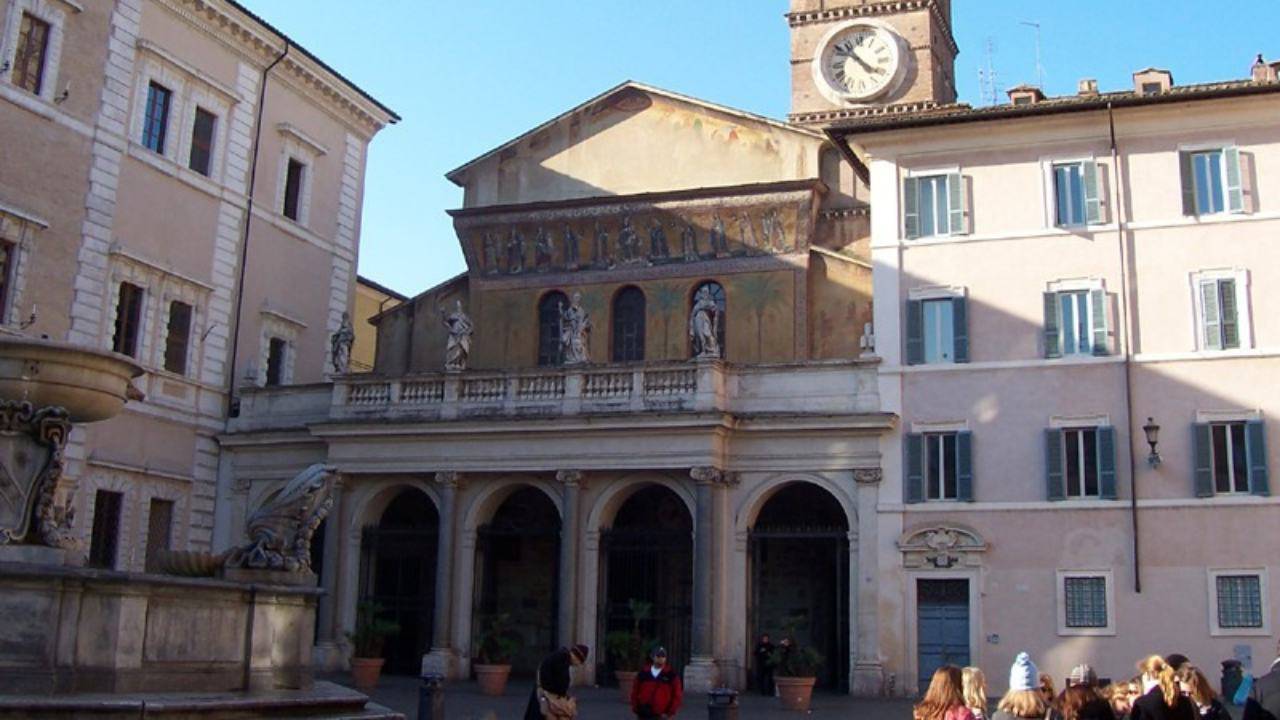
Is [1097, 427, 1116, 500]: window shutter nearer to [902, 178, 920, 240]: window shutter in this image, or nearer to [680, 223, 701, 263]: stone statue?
[902, 178, 920, 240]: window shutter

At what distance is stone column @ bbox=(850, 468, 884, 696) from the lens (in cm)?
2539

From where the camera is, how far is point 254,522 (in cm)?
1409

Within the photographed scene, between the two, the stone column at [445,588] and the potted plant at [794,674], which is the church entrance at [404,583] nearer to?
the stone column at [445,588]

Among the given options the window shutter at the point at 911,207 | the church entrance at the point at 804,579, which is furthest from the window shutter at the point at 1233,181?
the church entrance at the point at 804,579

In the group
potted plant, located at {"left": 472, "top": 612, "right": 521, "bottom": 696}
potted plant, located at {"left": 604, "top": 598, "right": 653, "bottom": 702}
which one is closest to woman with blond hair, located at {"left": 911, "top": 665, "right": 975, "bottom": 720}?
potted plant, located at {"left": 604, "top": 598, "right": 653, "bottom": 702}

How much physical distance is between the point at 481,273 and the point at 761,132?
7.56 m

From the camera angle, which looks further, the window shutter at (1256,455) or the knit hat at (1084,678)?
the window shutter at (1256,455)

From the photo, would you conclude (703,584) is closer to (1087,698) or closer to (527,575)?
(527,575)

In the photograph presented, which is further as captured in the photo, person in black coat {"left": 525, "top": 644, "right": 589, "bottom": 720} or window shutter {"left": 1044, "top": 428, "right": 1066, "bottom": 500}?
window shutter {"left": 1044, "top": 428, "right": 1066, "bottom": 500}

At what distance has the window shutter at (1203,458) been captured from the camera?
2428 cm

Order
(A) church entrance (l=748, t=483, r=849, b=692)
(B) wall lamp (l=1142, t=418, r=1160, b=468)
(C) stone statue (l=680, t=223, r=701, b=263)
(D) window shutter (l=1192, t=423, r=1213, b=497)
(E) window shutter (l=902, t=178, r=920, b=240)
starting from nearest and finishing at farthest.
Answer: (D) window shutter (l=1192, t=423, r=1213, b=497) < (B) wall lamp (l=1142, t=418, r=1160, b=468) < (E) window shutter (l=902, t=178, r=920, b=240) < (A) church entrance (l=748, t=483, r=849, b=692) < (C) stone statue (l=680, t=223, r=701, b=263)

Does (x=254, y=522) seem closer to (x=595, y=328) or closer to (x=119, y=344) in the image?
(x=119, y=344)

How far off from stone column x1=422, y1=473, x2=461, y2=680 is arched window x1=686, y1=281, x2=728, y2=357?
260 inches

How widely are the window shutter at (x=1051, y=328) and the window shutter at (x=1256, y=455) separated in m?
3.52
